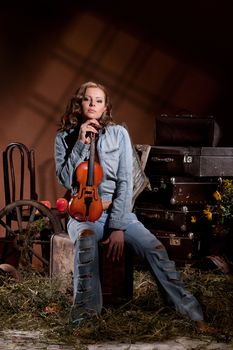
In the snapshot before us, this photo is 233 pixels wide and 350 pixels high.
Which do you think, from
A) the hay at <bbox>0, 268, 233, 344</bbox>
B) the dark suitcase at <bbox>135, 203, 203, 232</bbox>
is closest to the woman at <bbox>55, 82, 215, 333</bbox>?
the hay at <bbox>0, 268, 233, 344</bbox>

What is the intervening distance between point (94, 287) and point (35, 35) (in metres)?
3.17

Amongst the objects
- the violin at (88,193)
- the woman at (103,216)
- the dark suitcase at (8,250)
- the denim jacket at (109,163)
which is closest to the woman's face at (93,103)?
the woman at (103,216)

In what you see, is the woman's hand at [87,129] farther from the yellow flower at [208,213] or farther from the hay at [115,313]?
the yellow flower at [208,213]

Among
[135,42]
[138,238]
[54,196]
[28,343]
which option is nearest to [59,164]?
[138,238]

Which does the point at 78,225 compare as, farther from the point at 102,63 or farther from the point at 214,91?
the point at 214,91

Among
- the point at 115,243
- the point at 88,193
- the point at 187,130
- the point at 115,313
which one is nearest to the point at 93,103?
the point at 88,193

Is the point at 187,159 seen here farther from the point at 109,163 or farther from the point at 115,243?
the point at 115,243

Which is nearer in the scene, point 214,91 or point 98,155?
point 98,155

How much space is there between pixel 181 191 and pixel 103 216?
4.91 ft

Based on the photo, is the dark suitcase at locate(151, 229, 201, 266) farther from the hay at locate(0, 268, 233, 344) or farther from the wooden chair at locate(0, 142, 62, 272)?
the wooden chair at locate(0, 142, 62, 272)

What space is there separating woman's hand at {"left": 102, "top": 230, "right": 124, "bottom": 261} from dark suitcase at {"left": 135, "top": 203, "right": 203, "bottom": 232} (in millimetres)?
1589

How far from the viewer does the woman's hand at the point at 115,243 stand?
446cm

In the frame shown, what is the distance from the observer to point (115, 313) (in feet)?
15.3

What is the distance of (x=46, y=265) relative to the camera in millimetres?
5914
